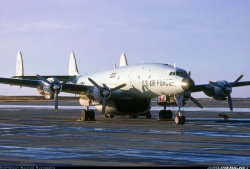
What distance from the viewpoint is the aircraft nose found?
38.9m

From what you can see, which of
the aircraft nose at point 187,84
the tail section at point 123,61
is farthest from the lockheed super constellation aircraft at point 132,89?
the tail section at point 123,61

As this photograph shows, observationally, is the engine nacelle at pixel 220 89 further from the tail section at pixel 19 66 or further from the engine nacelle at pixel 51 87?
the tail section at pixel 19 66

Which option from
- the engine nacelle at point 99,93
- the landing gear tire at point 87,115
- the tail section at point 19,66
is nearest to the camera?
the engine nacelle at point 99,93

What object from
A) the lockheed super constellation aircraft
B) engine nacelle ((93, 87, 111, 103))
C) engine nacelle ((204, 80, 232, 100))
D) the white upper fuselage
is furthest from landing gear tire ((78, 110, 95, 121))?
engine nacelle ((204, 80, 232, 100))

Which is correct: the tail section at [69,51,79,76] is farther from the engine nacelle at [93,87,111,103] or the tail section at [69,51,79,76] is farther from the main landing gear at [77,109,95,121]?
the engine nacelle at [93,87,111,103]

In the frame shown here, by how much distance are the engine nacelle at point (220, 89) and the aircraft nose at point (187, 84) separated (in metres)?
5.78

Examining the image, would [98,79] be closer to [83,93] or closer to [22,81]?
[83,93]

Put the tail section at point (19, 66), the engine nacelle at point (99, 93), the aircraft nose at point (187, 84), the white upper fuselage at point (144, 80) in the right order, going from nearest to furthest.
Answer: the aircraft nose at point (187, 84) → the white upper fuselage at point (144, 80) → the engine nacelle at point (99, 93) → the tail section at point (19, 66)

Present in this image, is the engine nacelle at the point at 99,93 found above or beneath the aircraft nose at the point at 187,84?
beneath

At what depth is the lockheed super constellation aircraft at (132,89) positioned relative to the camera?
41.7 meters

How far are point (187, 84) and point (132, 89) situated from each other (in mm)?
7140

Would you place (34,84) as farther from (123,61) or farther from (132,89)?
(123,61)

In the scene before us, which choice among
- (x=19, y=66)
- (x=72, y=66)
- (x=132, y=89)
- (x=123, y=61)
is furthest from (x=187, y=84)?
(x=19, y=66)

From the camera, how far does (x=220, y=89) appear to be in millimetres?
44406
